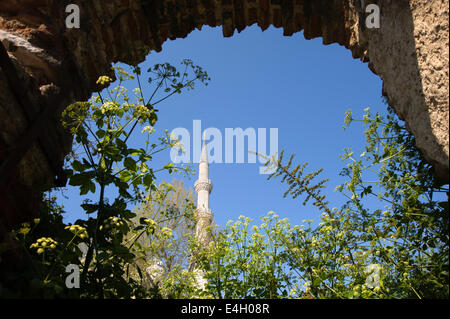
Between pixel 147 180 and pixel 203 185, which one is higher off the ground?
pixel 203 185

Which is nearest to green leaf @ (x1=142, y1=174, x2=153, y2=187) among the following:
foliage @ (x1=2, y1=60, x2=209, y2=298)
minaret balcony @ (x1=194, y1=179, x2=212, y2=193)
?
foliage @ (x1=2, y1=60, x2=209, y2=298)

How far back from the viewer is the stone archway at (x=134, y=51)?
1.58m

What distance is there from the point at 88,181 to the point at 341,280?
165 cm

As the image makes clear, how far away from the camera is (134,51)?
320 cm

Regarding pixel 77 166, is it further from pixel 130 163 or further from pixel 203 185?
pixel 203 185

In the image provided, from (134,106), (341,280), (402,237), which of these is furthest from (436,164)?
(134,106)

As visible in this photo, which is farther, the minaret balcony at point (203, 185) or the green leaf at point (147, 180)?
the minaret balcony at point (203, 185)

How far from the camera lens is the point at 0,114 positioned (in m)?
1.81

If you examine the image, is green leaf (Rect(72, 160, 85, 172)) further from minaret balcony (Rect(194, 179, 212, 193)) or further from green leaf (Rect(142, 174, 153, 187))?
minaret balcony (Rect(194, 179, 212, 193))

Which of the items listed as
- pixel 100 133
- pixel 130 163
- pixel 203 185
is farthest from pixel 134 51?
pixel 203 185

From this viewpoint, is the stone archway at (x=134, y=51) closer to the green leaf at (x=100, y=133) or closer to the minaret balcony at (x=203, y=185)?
the green leaf at (x=100, y=133)

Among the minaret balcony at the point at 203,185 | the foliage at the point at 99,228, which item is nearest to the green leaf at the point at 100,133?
the foliage at the point at 99,228

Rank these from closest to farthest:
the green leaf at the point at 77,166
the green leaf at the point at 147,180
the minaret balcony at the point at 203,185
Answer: the green leaf at the point at 77,166, the green leaf at the point at 147,180, the minaret balcony at the point at 203,185

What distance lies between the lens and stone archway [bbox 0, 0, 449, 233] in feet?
5.20
